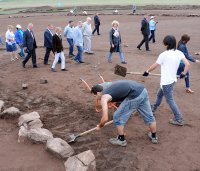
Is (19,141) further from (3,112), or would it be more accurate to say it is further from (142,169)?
(142,169)

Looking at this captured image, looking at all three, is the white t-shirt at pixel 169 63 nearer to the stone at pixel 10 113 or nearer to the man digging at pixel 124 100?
the man digging at pixel 124 100

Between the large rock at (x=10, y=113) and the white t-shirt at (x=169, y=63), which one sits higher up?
the white t-shirt at (x=169, y=63)

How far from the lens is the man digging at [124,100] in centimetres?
614

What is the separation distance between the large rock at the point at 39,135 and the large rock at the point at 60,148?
0.43 meters

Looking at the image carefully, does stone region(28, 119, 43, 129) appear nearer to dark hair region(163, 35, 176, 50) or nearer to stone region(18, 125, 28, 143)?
stone region(18, 125, 28, 143)

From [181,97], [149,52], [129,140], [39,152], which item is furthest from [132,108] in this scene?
[149,52]

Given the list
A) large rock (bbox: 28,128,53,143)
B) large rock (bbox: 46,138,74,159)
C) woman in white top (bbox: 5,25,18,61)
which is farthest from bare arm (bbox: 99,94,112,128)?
woman in white top (bbox: 5,25,18,61)

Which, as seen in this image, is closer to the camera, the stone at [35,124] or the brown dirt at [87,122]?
the brown dirt at [87,122]

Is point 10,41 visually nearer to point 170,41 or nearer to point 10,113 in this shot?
point 10,113

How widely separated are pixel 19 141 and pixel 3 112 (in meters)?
1.51

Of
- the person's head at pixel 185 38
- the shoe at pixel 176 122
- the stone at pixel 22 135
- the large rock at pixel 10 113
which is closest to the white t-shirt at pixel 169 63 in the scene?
the shoe at pixel 176 122

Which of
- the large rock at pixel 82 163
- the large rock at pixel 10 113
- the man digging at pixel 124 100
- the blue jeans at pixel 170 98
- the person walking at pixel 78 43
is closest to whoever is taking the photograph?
the large rock at pixel 82 163

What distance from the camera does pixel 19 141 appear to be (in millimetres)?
7281

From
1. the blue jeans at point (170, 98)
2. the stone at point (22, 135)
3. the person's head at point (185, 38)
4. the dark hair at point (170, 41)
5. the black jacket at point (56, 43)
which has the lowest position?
the stone at point (22, 135)
